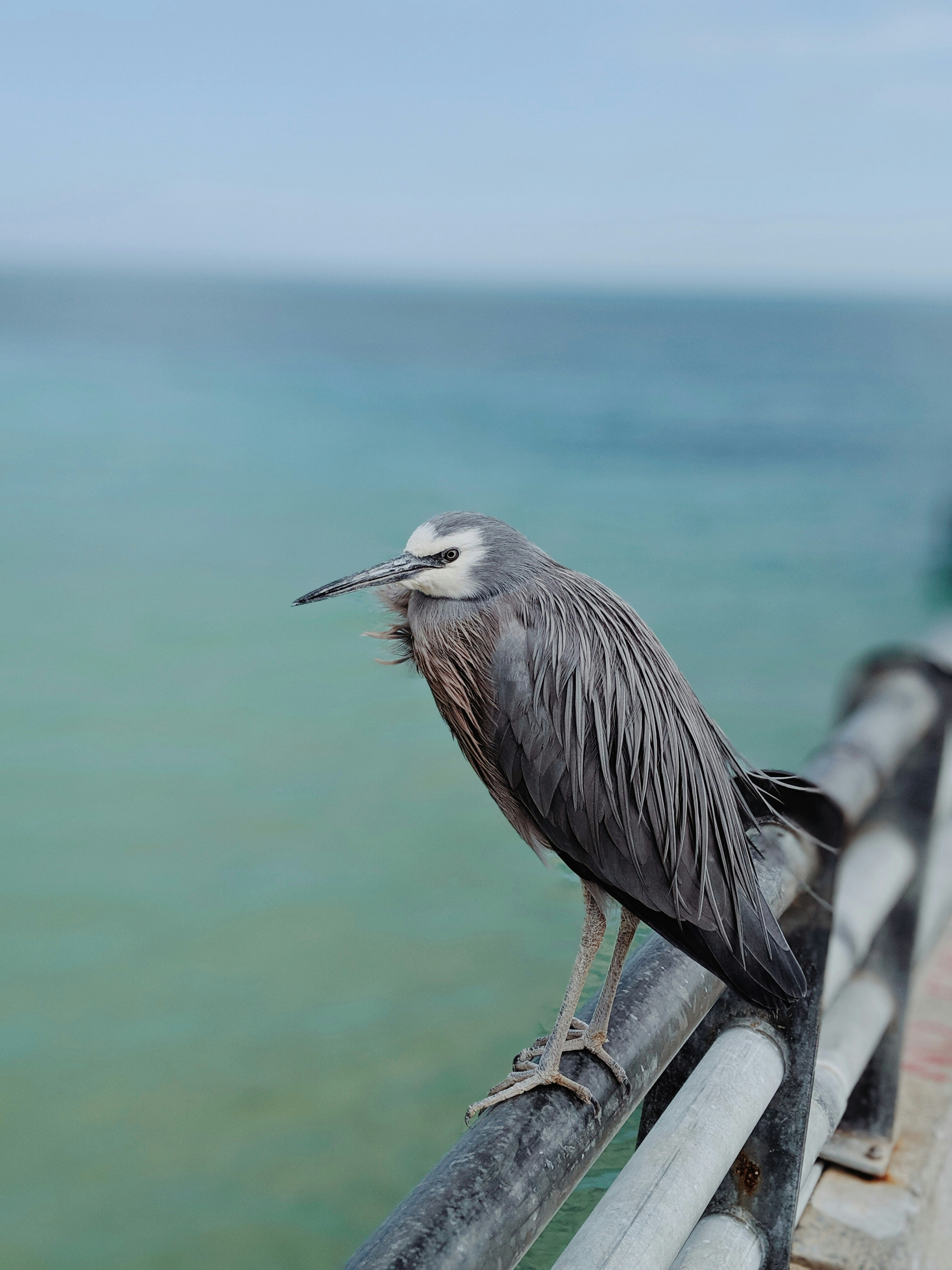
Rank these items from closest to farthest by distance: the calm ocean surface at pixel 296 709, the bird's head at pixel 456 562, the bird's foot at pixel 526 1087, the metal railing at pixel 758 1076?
the metal railing at pixel 758 1076 → the bird's foot at pixel 526 1087 → the bird's head at pixel 456 562 → the calm ocean surface at pixel 296 709

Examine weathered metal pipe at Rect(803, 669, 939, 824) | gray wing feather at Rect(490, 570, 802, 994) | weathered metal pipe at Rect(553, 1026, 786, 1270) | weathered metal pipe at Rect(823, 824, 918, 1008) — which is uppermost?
gray wing feather at Rect(490, 570, 802, 994)

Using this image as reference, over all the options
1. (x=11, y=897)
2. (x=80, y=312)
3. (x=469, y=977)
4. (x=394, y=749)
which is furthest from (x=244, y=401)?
(x=469, y=977)

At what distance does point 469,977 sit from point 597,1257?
8.46 metres

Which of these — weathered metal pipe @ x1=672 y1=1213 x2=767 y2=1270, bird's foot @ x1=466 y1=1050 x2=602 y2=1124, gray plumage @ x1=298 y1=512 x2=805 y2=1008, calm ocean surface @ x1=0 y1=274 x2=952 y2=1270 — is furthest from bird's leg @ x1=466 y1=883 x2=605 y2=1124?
calm ocean surface @ x1=0 y1=274 x2=952 y2=1270

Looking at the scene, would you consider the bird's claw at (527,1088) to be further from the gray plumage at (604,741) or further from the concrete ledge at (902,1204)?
the concrete ledge at (902,1204)

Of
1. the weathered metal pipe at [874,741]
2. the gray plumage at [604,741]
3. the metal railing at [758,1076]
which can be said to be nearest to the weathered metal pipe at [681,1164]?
the metal railing at [758,1076]

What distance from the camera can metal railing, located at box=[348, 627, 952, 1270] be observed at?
2.82 ft

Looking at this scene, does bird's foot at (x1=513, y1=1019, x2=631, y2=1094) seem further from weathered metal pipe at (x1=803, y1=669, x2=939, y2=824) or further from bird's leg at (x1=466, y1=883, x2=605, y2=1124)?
weathered metal pipe at (x1=803, y1=669, x2=939, y2=824)

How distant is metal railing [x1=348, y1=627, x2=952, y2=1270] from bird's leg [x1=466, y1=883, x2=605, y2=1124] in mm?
23

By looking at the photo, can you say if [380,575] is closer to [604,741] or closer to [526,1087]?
[604,741]

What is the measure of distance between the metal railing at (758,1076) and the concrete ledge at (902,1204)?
0.04 m

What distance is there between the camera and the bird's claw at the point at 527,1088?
103 cm

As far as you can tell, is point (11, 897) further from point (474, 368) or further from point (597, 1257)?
point (474, 368)

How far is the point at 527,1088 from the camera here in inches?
42.5
